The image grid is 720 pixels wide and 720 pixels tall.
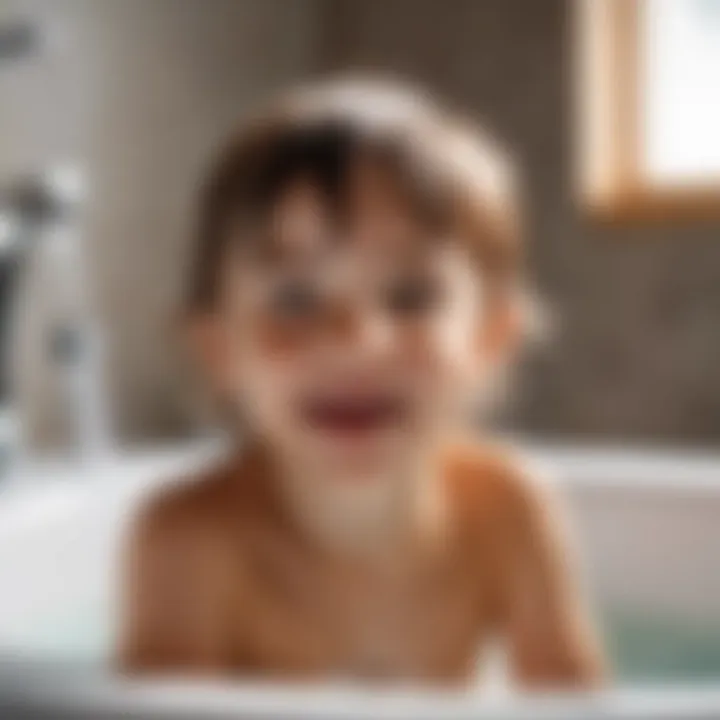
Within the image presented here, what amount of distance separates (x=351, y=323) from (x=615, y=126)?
102 centimetres

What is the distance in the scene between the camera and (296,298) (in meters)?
0.69

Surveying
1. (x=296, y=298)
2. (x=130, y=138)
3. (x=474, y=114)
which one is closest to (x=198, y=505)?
(x=296, y=298)

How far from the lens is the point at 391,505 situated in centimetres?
79

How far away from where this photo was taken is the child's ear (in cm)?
74

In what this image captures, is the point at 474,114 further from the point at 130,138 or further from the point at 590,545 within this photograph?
the point at 590,545

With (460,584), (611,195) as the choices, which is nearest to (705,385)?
(611,195)

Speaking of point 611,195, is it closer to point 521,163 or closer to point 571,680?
point 521,163

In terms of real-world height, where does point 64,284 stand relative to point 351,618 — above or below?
above

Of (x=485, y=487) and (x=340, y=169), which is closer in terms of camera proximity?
(x=340, y=169)

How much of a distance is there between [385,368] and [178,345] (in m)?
0.26

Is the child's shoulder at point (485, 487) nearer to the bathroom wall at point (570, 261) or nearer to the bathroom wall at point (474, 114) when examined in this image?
the bathroom wall at point (474, 114)

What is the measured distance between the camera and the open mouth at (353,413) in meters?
0.70

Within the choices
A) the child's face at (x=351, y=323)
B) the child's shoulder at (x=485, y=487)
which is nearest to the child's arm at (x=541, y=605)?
the child's shoulder at (x=485, y=487)

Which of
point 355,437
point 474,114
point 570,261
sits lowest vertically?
point 355,437
